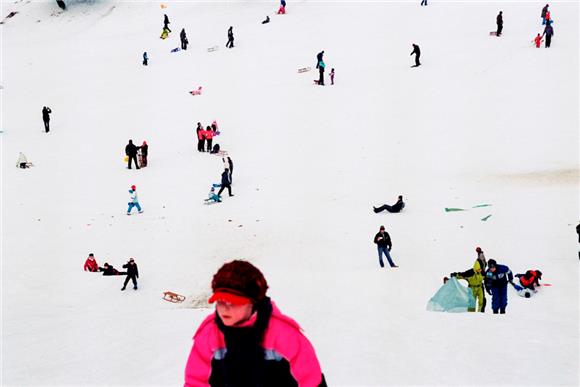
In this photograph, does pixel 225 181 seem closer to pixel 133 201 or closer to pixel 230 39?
pixel 133 201

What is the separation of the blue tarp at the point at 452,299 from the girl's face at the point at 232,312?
7.85 meters

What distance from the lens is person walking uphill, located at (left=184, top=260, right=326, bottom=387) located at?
2.91m

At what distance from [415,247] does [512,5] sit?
2712 cm

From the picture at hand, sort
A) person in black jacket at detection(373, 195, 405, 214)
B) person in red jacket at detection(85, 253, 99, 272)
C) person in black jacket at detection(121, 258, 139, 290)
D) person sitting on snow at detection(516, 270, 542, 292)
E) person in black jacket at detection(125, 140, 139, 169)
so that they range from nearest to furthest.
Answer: person sitting on snow at detection(516, 270, 542, 292), person in black jacket at detection(121, 258, 139, 290), person in red jacket at detection(85, 253, 99, 272), person in black jacket at detection(373, 195, 405, 214), person in black jacket at detection(125, 140, 139, 169)

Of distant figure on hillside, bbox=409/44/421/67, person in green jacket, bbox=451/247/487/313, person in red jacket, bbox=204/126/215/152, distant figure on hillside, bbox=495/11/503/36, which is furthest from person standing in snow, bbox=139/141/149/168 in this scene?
distant figure on hillside, bbox=495/11/503/36

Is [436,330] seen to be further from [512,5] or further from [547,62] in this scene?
[512,5]

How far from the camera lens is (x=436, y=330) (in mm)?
8836

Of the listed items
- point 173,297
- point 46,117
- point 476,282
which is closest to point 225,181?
point 173,297

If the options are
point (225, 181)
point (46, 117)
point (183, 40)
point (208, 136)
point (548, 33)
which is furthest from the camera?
point (183, 40)

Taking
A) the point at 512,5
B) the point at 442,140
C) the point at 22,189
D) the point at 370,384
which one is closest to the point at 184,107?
the point at 22,189

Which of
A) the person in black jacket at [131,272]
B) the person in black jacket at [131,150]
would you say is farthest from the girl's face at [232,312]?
the person in black jacket at [131,150]

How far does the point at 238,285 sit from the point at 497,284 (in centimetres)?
880

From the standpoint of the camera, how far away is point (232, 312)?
2.91 meters

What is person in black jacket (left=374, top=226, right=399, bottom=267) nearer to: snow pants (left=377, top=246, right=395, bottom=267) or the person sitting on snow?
snow pants (left=377, top=246, right=395, bottom=267)
